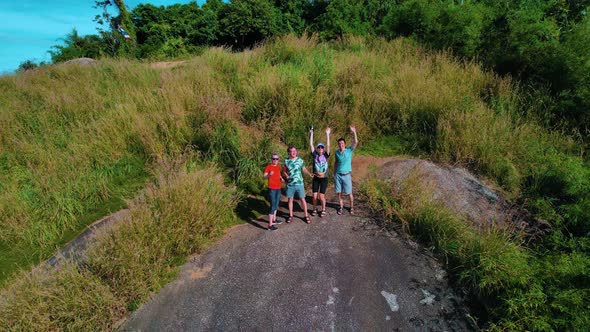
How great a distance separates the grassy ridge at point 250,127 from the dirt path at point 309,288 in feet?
6.91

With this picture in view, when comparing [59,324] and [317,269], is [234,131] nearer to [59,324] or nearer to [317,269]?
[317,269]

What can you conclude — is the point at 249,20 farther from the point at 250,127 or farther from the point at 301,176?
the point at 301,176

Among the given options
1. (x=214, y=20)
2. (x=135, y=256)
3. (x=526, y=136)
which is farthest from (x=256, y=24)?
(x=135, y=256)

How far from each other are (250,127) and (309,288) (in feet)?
17.0

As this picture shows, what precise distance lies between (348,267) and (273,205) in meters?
1.85

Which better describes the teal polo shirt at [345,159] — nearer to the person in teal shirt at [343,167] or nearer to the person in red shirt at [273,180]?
the person in teal shirt at [343,167]

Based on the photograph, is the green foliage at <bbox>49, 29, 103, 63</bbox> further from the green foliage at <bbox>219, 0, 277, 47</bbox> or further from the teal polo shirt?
the teal polo shirt

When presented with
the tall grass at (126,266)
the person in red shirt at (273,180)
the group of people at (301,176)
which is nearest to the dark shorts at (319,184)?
the group of people at (301,176)

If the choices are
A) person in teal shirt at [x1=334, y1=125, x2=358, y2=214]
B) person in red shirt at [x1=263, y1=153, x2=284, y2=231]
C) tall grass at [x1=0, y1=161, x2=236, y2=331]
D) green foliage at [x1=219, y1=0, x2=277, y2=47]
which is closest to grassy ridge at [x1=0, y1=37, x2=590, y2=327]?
person in red shirt at [x1=263, y1=153, x2=284, y2=231]

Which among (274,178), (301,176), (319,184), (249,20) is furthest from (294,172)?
(249,20)

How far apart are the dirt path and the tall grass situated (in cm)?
31

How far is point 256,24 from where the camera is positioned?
62.3 ft

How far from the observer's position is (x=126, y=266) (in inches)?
191

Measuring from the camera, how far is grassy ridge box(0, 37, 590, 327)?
663 centimetres
